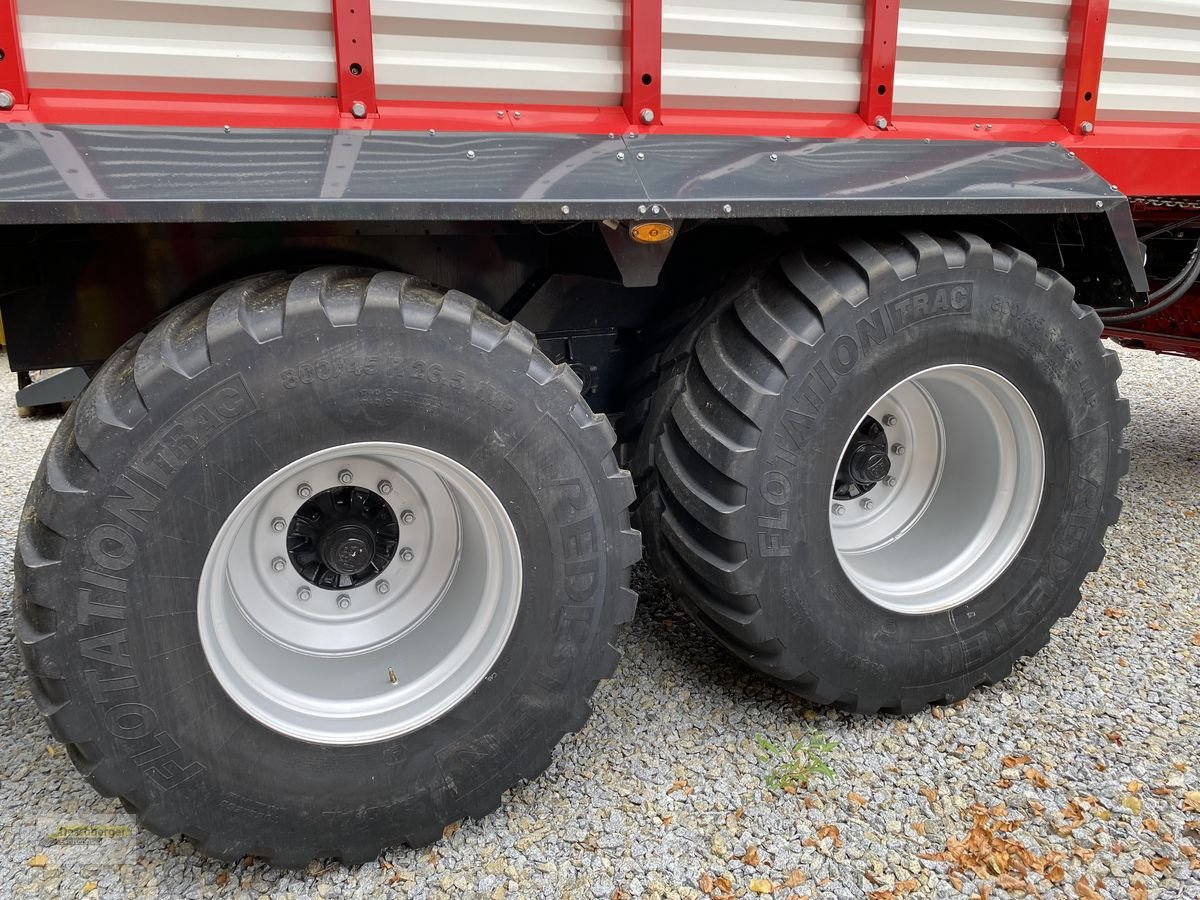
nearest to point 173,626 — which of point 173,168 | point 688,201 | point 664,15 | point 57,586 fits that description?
point 57,586

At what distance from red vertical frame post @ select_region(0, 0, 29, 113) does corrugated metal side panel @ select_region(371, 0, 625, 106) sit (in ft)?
2.12

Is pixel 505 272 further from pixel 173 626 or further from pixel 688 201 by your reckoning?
pixel 173 626

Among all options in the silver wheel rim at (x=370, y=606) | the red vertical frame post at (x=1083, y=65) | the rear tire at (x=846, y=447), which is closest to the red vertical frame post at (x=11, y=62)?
the silver wheel rim at (x=370, y=606)

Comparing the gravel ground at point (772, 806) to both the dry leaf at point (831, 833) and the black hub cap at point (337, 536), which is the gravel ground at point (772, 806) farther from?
the black hub cap at point (337, 536)

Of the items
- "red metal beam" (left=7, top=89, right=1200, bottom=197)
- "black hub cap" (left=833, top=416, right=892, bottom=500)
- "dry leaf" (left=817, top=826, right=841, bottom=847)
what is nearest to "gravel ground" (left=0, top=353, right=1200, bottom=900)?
"dry leaf" (left=817, top=826, right=841, bottom=847)

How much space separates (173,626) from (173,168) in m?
0.90

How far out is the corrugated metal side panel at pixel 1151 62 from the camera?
263 centimetres

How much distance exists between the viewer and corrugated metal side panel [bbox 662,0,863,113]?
83.8 inches

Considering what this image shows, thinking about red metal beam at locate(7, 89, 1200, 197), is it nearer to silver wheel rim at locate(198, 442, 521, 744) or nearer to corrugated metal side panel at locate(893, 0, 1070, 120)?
corrugated metal side panel at locate(893, 0, 1070, 120)

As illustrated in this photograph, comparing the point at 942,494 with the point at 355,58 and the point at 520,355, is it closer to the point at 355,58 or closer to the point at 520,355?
the point at 520,355

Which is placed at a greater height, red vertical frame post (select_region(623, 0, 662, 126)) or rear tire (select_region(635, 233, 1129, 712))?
red vertical frame post (select_region(623, 0, 662, 126))

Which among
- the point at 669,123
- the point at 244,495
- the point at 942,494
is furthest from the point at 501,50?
the point at 942,494

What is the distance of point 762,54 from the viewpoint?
7.29ft

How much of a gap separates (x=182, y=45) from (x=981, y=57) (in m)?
1.97
